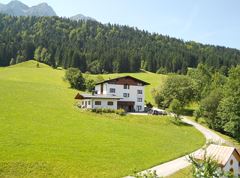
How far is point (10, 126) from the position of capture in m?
45.9

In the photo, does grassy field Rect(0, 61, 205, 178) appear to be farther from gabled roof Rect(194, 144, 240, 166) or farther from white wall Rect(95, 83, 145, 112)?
white wall Rect(95, 83, 145, 112)

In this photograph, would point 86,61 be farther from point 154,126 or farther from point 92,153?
point 92,153

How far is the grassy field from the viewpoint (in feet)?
111

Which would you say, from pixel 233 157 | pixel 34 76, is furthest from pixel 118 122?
pixel 34 76

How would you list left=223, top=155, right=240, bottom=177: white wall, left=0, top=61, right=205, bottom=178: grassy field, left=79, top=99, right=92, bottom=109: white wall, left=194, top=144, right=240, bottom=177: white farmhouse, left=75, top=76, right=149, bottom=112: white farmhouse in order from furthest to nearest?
left=75, top=76, right=149, bottom=112: white farmhouse, left=79, top=99, right=92, bottom=109: white wall, left=223, top=155, right=240, bottom=177: white wall, left=194, top=144, right=240, bottom=177: white farmhouse, left=0, top=61, right=205, bottom=178: grassy field

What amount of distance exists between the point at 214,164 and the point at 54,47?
162 metres

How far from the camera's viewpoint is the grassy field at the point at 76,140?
34.0 m

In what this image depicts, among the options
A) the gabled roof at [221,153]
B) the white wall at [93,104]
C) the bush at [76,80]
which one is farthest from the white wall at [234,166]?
the bush at [76,80]

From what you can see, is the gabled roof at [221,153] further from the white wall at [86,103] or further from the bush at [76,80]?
the bush at [76,80]

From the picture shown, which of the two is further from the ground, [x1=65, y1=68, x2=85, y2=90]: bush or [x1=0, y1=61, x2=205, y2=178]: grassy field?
[x1=65, y1=68, x2=85, y2=90]: bush

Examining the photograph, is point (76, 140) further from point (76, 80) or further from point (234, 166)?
point (76, 80)

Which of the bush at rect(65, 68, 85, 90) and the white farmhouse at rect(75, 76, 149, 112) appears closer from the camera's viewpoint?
the white farmhouse at rect(75, 76, 149, 112)

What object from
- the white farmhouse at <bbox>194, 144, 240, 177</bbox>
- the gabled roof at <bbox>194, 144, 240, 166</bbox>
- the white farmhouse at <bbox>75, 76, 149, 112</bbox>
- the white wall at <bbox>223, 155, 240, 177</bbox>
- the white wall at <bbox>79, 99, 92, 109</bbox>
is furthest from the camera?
the white farmhouse at <bbox>75, 76, 149, 112</bbox>

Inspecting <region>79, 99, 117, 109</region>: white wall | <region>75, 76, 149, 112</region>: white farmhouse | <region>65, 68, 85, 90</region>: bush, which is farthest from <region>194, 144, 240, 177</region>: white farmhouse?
<region>65, 68, 85, 90</region>: bush
